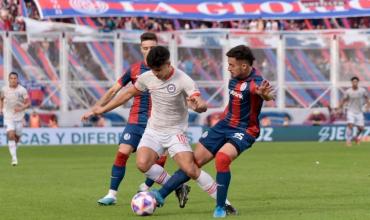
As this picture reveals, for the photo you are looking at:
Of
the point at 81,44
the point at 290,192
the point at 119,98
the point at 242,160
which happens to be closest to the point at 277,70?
the point at 81,44

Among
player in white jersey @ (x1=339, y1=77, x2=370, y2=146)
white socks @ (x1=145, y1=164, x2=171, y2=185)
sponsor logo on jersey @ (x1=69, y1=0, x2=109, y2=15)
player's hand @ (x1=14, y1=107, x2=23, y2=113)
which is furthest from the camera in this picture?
sponsor logo on jersey @ (x1=69, y1=0, x2=109, y2=15)

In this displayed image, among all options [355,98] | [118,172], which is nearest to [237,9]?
[355,98]

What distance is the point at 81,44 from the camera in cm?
3769

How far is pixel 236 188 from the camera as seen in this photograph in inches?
690

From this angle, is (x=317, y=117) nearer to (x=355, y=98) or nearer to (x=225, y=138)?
(x=355, y=98)

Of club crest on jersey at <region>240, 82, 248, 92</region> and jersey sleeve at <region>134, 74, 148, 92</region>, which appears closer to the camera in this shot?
club crest on jersey at <region>240, 82, 248, 92</region>

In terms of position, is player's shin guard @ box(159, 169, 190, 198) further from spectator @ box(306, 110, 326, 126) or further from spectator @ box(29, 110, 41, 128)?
spectator @ box(306, 110, 326, 126)

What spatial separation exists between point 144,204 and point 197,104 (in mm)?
1445

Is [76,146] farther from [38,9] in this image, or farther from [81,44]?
[38,9]

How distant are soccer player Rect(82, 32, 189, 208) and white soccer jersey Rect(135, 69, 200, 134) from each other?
1032 millimetres

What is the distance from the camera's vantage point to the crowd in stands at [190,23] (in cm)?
4084

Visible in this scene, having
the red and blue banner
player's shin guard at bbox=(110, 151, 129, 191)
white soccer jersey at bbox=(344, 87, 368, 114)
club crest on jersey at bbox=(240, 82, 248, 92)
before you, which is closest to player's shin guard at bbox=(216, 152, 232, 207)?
club crest on jersey at bbox=(240, 82, 248, 92)

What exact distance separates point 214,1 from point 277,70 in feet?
14.4

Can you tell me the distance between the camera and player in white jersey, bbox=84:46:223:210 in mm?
13297
